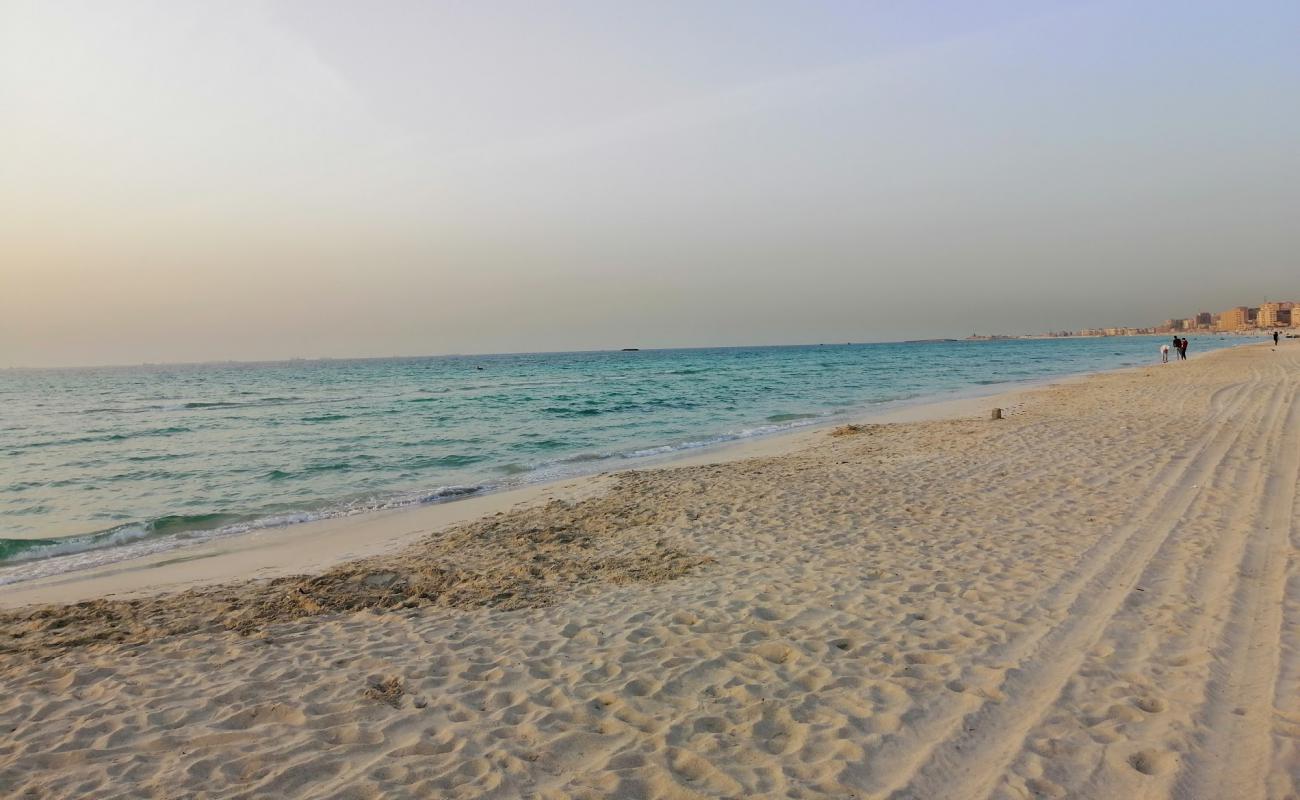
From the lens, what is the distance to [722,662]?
4.81 meters

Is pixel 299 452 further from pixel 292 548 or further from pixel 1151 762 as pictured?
pixel 1151 762

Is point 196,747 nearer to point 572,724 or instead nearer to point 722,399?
point 572,724

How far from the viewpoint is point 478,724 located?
13.4 ft

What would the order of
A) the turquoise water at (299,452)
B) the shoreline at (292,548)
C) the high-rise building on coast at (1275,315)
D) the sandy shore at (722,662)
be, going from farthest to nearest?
the high-rise building on coast at (1275,315) < the turquoise water at (299,452) < the shoreline at (292,548) < the sandy shore at (722,662)

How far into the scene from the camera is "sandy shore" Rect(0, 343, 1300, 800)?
3.55 m

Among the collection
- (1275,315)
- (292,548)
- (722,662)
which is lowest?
(292,548)

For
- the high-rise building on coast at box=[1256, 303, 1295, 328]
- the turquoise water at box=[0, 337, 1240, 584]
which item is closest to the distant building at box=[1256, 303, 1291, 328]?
the high-rise building on coast at box=[1256, 303, 1295, 328]

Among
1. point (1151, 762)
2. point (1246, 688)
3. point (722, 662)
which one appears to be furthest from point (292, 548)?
point (1246, 688)

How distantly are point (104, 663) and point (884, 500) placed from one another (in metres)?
8.83

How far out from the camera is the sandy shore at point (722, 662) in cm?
355

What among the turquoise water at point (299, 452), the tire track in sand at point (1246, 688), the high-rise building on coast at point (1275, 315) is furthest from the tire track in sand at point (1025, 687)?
the high-rise building on coast at point (1275, 315)

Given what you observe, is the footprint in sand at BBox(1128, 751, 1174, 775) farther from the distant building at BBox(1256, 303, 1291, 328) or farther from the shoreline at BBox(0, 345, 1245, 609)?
the distant building at BBox(1256, 303, 1291, 328)

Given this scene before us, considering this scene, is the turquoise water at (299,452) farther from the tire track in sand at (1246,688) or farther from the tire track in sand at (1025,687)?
the tire track in sand at (1246,688)

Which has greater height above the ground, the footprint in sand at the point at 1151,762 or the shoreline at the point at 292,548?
the footprint in sand at the point at 1151,762
